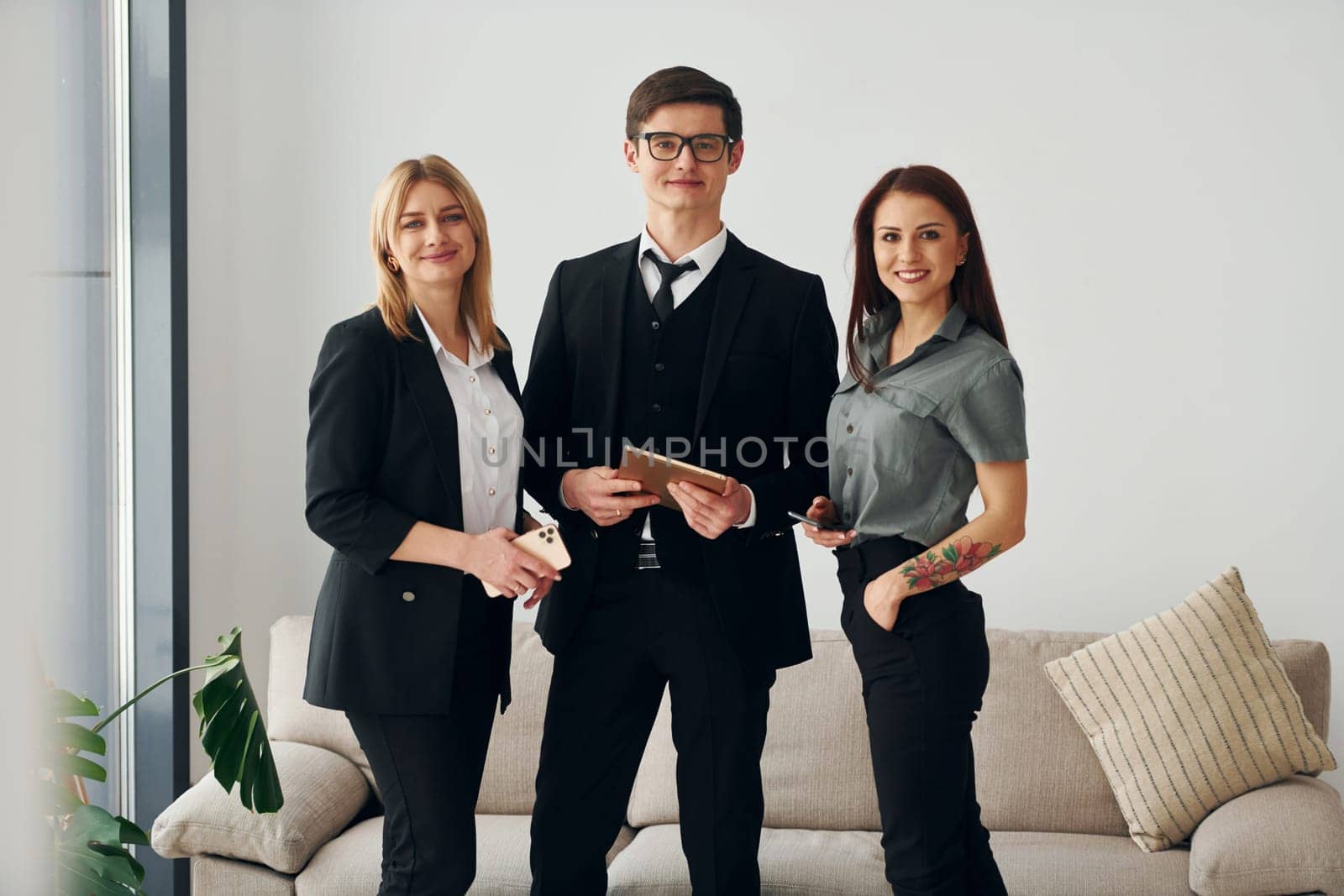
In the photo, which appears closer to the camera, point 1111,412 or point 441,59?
point 1111,412

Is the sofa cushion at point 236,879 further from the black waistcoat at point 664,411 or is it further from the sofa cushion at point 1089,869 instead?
the sofa cushion at point 1089,869

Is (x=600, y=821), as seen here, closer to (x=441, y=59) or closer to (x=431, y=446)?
(x=431, y=446)

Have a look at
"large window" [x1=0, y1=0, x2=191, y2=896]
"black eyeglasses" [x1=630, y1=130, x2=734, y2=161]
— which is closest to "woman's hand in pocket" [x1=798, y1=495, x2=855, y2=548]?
"black eyeglasses" [x1=630, y1=130, x2=734, y2=161]

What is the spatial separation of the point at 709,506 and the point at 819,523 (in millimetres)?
252

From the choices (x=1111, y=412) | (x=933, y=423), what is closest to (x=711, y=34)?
(x=1111, y=412)

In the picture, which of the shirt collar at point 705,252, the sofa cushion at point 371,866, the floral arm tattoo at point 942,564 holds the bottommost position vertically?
the sofa cushion at point 371,866

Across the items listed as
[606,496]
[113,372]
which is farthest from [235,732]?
[113,372]

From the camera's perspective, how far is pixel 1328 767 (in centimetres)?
284

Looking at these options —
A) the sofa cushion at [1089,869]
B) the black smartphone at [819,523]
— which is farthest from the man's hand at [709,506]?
the sofa cushion at [1089,869]

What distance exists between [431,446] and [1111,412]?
7.16 ft

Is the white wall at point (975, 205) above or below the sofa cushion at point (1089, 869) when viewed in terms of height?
above

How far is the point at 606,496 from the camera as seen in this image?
6.73 ft

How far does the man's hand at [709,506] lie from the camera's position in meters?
1.99

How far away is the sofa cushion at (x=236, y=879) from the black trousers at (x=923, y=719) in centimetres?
149
